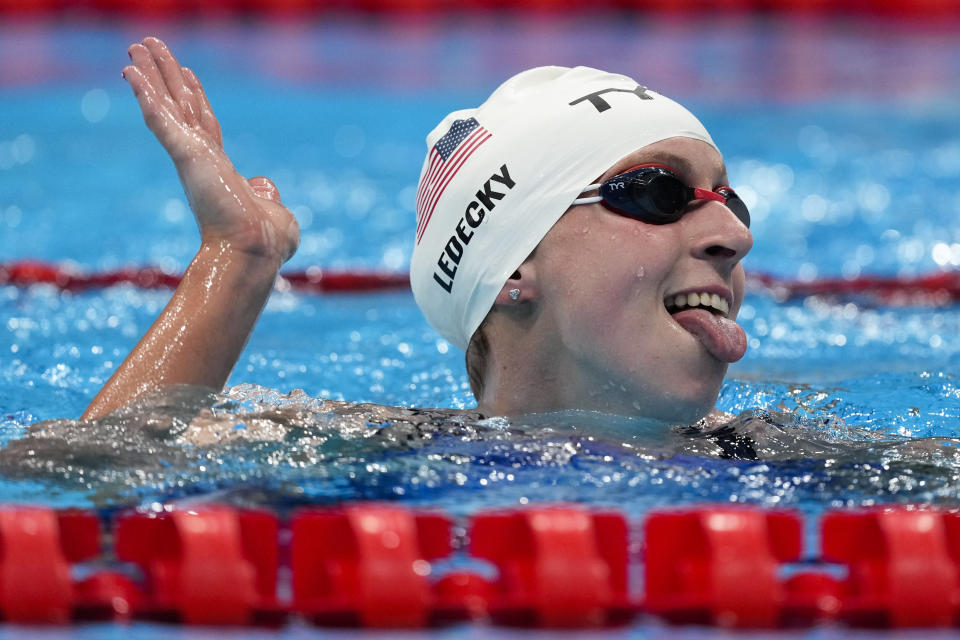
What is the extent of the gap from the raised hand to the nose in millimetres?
734

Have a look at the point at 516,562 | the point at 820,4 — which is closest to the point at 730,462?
the point at 516,562

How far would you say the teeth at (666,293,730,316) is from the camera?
2.27m

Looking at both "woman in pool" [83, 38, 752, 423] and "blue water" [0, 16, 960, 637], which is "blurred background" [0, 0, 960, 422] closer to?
"blue water" [0, 16, 960, 637]

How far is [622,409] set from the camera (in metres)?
2.31

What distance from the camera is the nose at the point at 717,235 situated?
2257mm

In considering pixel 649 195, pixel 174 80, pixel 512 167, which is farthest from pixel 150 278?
pixel 649 195

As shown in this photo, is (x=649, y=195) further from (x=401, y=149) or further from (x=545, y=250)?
(x=401, y=149)

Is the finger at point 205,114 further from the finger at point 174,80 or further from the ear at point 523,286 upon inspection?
the ear at point 523,286

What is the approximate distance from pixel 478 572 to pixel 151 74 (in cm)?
118

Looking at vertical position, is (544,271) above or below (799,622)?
above

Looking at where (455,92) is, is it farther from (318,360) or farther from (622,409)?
(622,409)

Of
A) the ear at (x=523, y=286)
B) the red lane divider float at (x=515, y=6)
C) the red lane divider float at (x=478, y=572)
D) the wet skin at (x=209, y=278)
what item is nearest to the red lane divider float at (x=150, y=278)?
the wet skin at (x=209, y=278)

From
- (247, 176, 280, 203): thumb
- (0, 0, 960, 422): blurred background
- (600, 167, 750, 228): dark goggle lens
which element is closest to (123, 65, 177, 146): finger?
(247, 176, 280, 203): thumb

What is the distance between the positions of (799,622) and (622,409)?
590 mm
